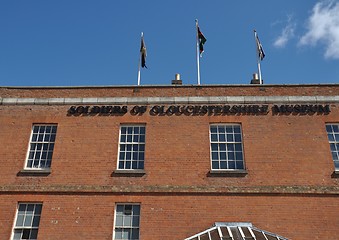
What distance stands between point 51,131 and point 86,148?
2.19 metres

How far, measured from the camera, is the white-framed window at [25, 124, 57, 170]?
15.7 m

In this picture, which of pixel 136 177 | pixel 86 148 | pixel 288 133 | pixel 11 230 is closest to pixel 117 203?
pixel 136 177

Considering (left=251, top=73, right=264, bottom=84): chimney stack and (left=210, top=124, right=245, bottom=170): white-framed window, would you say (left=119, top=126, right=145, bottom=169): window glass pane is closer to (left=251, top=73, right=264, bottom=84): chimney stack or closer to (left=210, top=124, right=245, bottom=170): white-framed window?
(left=210, top=124, right=245, bottom=170): white-framed window

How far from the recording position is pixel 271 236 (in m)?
13.0

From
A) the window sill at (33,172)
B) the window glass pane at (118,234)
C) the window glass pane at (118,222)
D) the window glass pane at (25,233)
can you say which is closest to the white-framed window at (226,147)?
the window glass pane at (118,222)

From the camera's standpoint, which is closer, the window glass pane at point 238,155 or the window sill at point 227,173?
the window sill at point 227,173

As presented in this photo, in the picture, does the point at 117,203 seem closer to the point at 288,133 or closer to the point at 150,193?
the point at 150,193

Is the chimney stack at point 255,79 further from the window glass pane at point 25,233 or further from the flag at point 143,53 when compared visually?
the window glass pane at point 25,233

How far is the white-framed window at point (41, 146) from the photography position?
15727 mm

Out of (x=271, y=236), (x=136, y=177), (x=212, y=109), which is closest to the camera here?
(x=271, y=236)

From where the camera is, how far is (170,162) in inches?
601

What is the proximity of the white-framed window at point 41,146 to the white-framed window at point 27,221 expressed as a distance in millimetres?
1872

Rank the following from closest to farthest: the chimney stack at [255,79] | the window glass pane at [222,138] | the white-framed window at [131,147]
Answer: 1. the white-framed window at [131,147]
2. the window glass pane at [222,138]
3. the chimney stack at [255,79]

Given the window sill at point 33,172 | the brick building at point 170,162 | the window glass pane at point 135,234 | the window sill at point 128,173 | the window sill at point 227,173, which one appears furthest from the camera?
the window sill at point 33,172
